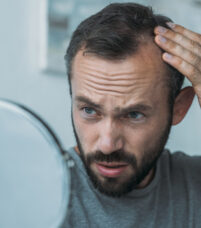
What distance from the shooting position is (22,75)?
2090 mm

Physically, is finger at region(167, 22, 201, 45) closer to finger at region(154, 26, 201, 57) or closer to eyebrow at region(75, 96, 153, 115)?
finger at region(154, 26, 201, 57)

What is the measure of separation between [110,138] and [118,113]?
7 centimetres

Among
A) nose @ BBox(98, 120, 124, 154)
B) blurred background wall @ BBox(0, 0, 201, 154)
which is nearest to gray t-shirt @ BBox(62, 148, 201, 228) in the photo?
nose @ BBox(98, 120, 124, 154)

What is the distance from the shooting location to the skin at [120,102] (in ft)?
3.20

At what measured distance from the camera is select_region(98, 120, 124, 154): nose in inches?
37.3

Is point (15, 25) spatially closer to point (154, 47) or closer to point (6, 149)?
point (154, 47)

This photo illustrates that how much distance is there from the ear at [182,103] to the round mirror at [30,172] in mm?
619

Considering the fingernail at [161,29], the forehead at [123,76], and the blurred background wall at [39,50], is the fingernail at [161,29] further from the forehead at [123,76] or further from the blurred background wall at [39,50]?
the blurred background wall at [39,50]

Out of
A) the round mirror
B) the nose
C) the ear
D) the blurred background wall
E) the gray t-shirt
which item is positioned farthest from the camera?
the blurred background wall

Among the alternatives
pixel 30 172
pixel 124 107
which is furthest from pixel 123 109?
pixel 30 172

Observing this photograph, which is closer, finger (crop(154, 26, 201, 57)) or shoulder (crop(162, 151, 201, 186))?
finger (crop(154, 26, 201, 57))

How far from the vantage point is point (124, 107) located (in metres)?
0.98

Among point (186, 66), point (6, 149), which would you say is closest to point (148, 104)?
point (186, 66)

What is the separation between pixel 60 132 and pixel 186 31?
1312 millimetres
